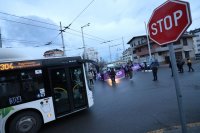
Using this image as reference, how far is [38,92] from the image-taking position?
670 centimetres

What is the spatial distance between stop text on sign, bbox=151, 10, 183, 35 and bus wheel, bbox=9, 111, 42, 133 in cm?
553

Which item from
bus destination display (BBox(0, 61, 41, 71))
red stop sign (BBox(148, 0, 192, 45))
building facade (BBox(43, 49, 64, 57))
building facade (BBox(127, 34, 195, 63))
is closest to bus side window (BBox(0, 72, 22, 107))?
bus destination display (BBox(0, 61, 41, 71))

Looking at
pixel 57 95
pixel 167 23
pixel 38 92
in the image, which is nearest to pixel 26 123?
pixel 38 92

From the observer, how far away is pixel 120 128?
5.67 m

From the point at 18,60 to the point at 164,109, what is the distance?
6.19m

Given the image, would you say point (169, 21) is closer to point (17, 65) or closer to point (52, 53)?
point (17, 65)

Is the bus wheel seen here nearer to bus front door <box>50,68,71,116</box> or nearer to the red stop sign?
bus front door <box>50,68,71,116</box>

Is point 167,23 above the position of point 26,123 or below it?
above

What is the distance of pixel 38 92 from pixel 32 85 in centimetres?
36

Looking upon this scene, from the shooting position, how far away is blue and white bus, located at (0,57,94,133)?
20.0 feet

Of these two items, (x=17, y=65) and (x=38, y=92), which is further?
(x=38, y=92)

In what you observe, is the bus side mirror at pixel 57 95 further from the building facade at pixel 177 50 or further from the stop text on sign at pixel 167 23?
the building facade at pixel 177 50

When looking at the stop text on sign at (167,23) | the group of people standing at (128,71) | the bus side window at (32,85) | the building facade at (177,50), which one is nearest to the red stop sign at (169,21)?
the stop text on sign at (167,23)

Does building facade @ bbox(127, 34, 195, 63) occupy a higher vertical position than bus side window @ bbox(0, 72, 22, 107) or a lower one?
higher
